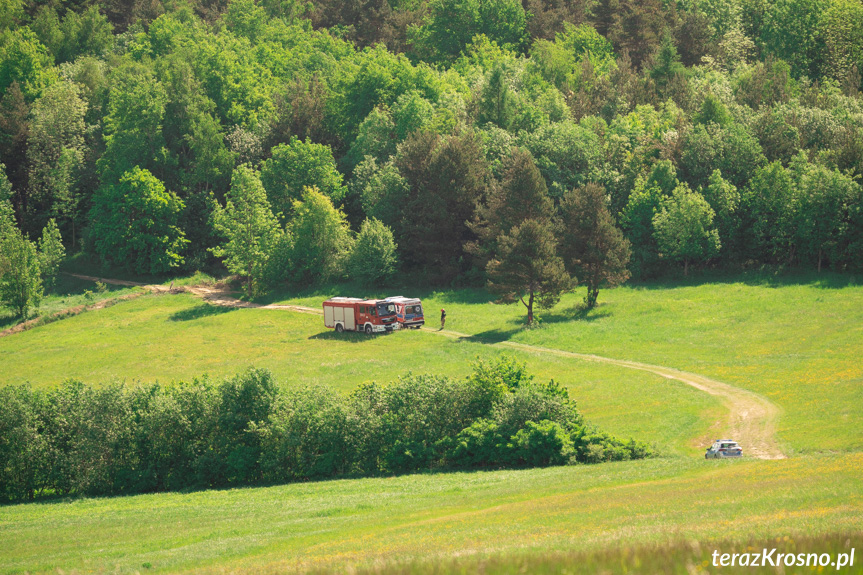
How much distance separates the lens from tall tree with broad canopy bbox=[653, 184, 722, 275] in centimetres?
7406

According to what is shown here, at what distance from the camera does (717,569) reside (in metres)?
9.45

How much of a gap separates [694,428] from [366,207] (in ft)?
177

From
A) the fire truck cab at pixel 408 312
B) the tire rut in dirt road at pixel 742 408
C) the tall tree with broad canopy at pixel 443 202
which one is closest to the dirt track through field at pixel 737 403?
the tire rut in dirt road at pixel 742 408

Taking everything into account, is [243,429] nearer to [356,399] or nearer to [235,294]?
[356,399]

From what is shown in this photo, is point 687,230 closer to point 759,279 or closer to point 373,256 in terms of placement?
point 759,279

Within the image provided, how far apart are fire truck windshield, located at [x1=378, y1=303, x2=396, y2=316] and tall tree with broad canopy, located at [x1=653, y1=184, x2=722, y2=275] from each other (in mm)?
26480

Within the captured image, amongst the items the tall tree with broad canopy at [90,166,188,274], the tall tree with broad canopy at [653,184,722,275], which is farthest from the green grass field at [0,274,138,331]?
the tall tree with broad canopy at [653,184,722,275]

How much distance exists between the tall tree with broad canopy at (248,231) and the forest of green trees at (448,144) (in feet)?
0.73

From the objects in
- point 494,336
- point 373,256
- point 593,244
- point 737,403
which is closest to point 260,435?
point 737,403

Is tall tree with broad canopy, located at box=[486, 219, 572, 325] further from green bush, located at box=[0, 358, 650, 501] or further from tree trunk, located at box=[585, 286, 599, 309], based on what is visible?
green bush, located at box=[0, 358, 650, 501]

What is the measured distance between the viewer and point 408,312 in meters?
67.2

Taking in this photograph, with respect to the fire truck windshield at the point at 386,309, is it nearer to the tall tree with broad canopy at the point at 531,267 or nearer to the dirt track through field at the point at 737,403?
the dirt track through field at the point at 737,403

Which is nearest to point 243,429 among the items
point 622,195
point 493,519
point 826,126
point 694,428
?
point 493,519

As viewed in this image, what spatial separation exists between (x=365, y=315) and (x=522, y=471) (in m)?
33.7
